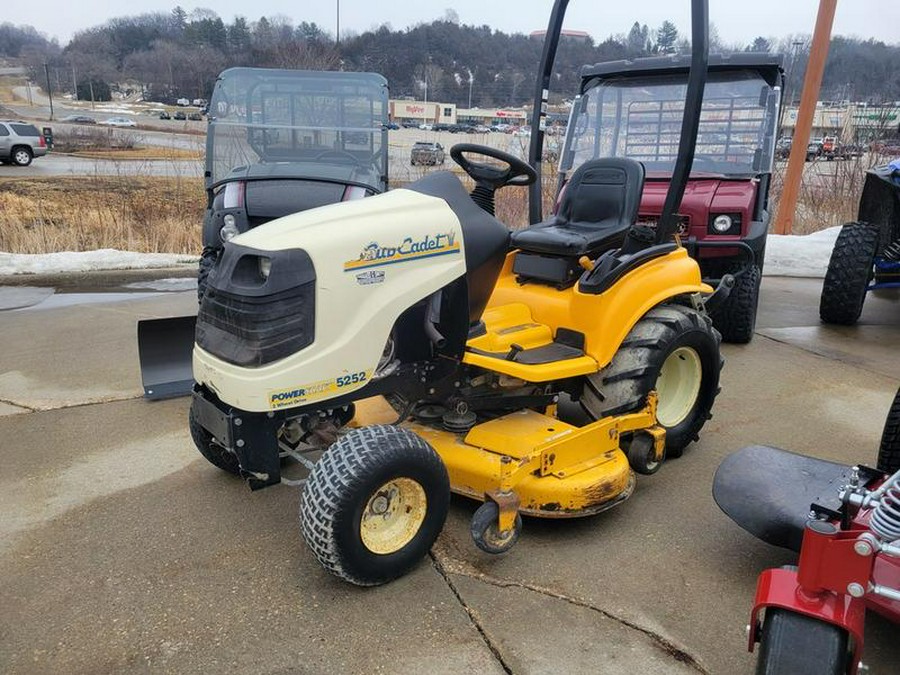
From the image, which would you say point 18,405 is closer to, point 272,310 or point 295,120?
point 272,310

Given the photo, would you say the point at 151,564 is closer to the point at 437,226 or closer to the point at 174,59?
the point at 437,226

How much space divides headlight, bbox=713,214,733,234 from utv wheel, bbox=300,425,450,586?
12.6 feet

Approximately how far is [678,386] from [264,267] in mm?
2298

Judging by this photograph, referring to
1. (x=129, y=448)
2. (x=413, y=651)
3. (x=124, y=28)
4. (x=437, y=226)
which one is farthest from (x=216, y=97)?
(x=124, y=28)

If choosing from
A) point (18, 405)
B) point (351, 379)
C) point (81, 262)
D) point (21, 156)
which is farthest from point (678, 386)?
point (21, 156)

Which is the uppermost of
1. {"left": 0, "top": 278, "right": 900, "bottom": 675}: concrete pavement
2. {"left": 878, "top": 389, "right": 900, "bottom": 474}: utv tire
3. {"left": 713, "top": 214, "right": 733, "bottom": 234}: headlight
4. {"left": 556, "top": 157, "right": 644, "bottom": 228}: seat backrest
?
{"left": 556, "top": 157, "right": 644, "bottom": 228}: seat backrest

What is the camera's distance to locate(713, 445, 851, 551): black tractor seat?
2.52 m

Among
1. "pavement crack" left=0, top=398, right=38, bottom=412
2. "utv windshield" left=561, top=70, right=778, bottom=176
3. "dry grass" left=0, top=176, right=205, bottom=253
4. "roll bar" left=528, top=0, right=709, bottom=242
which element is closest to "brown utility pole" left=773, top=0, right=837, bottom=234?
"utv windshield" left=561, top=70, right=778, bottom=176

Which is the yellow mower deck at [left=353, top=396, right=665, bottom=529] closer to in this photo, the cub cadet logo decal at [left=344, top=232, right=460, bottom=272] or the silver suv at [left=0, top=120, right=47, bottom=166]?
the cub cadet logo decal at [left=344, top=232, right=460, bottom=272]

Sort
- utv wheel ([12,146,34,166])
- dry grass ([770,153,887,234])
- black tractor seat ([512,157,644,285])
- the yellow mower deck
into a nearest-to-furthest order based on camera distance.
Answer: the yellow mower deck < black tractor seat ([512,157,644,285]) < dry grass ([770,153,887,234]) < utv wheel ([12,146,34,166])

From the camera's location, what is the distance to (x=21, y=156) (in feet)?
78.1

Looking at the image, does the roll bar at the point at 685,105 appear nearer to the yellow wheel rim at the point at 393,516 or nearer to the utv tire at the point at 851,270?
the yellow wheel rim at the point at 393,516

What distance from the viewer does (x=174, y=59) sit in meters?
68.4

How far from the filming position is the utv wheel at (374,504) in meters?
2.35
